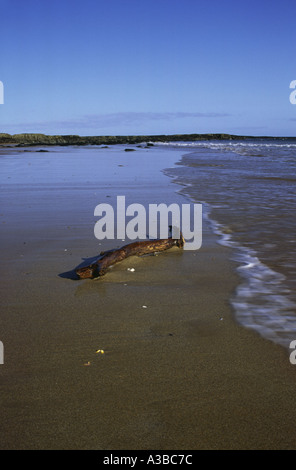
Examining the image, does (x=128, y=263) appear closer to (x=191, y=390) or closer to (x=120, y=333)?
(x=120, y=333)

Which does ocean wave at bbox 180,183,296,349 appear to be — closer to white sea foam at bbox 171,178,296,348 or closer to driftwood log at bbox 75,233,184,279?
white sea foam at bbox 171,178,296,348

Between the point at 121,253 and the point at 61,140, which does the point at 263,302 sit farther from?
the point at 61,140

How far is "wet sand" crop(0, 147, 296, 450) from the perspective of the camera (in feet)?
6.36

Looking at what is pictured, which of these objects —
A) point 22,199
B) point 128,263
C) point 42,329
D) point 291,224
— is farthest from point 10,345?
point 22,199

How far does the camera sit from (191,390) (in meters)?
2.25

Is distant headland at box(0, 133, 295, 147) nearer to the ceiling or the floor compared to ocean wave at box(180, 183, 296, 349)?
nearer to the ceiling

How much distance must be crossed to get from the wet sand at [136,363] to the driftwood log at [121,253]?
0.33 feet

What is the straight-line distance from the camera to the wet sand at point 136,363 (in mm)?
1937

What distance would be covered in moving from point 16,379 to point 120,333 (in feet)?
2.60

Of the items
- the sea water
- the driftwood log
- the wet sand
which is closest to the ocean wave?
the sea water

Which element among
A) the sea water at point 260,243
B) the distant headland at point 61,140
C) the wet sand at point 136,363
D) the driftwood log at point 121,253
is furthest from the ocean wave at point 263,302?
the distant headland at point 61,140

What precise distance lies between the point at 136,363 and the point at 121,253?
2.03 meters

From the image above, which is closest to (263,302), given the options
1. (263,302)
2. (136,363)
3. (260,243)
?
(263,302)

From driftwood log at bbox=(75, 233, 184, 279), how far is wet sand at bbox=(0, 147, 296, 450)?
0.10 meters
